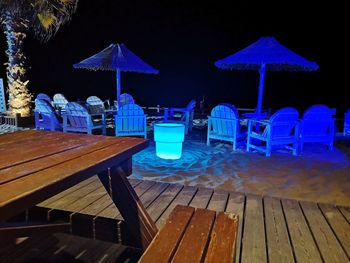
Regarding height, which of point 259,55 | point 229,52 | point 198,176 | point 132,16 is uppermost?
point 132,16

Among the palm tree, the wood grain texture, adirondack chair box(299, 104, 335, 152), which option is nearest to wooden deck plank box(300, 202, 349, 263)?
the wood grain texture

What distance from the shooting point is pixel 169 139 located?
4359 mm

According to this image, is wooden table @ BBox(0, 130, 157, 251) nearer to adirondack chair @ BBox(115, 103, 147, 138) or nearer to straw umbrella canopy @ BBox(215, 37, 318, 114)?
adirondack chair @ BBox(115, 103, 147, 138)

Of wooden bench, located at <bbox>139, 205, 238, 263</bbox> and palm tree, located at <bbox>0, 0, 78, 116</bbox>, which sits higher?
palm tree, located at <bbox>0, 0, 78, 116</bbox>

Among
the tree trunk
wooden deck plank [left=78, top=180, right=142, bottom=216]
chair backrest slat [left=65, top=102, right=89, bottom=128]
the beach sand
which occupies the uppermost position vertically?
the tree trunk

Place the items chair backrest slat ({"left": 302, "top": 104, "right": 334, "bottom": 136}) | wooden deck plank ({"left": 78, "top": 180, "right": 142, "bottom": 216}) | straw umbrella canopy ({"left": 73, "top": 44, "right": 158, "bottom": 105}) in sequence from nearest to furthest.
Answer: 1. wooden deck plank ({"left": 78, "top": 180, "right": 142, "bottom": 216})
2. chair backrest slat ({"left": 302, "top": 104, "right": 334, "bottom": 136})
3. straw umbrella canopy ({"left": 73, "top": 44, "right": 158, "bottom": 105})

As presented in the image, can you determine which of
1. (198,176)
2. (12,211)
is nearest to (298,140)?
(198,176)

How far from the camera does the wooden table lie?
1.04 metres

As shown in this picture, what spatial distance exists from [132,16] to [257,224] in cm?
1318

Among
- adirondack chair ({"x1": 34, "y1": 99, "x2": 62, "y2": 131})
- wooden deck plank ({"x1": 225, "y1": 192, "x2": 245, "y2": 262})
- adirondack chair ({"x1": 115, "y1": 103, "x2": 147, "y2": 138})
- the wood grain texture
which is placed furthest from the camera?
adirondack chair ({"x1": 34, "y1": 99, "x2": 62, "y2": 131})

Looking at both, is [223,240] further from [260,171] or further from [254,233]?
[260,171]

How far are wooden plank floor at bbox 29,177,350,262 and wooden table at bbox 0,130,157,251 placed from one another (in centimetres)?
28

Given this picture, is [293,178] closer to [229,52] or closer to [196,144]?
[196,144]

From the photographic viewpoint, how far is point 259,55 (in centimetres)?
520
